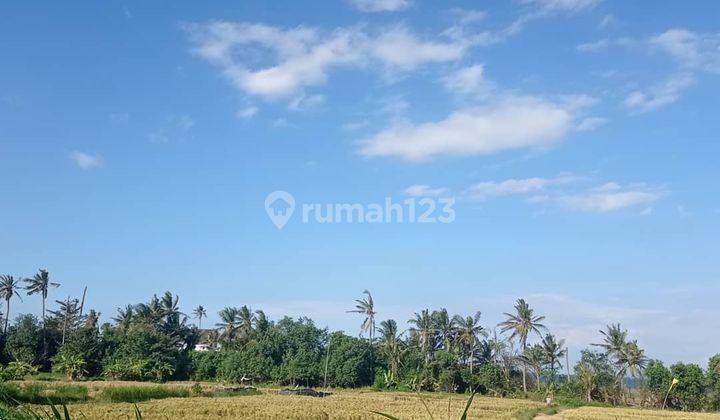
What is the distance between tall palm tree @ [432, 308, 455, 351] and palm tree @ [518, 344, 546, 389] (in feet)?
29.8

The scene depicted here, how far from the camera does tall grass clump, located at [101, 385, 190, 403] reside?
32969 millimetres

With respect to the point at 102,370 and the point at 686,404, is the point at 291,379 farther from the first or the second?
the point at 686,404

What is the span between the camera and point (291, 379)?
6450cm

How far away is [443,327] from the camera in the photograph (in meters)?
70.3

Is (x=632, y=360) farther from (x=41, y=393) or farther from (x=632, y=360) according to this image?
(x=41, y=393)

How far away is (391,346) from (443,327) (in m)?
6.66

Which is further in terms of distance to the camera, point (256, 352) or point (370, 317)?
point (370, 317)

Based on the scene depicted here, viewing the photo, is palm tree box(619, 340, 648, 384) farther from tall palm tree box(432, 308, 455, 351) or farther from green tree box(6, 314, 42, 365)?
green tree box(6, 314, 42, 365)

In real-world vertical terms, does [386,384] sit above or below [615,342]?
below

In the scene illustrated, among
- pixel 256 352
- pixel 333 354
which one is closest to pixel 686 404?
pixel 333 354

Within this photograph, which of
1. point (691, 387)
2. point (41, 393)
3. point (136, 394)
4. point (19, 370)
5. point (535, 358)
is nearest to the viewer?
point (41, 393)

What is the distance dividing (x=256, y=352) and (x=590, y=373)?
32496 millimetres

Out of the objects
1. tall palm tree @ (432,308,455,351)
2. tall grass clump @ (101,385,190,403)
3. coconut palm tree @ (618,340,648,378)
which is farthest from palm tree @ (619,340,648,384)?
tall grass clump @ (101,385,190,403)

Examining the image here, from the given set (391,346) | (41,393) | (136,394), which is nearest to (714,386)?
(391,346)
